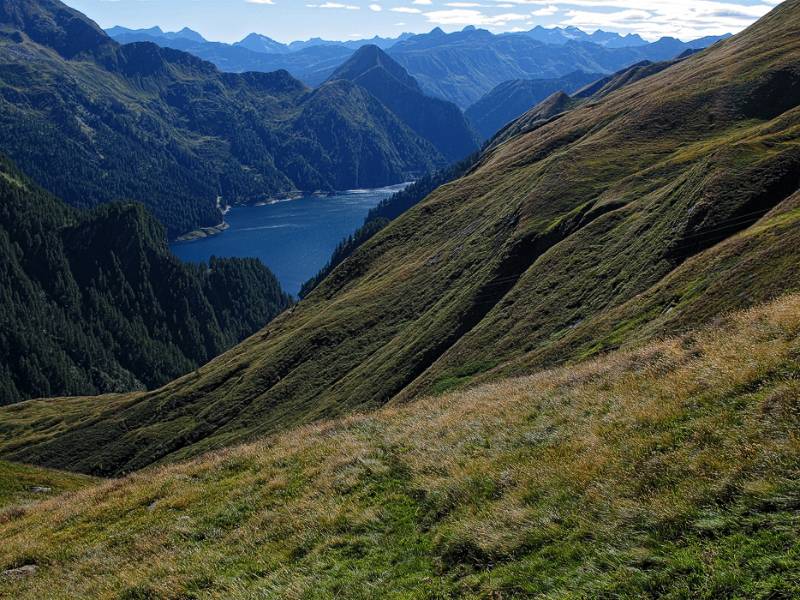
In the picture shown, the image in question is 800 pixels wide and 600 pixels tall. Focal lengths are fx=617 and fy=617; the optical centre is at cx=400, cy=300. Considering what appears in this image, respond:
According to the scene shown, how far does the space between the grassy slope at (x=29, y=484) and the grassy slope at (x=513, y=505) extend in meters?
14.6

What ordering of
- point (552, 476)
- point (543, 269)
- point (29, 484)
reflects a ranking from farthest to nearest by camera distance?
point (543, 269)
point (29, 484)
point (552, 476)

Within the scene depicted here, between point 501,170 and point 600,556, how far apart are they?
14690 cm

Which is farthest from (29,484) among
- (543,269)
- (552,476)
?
(543,269)

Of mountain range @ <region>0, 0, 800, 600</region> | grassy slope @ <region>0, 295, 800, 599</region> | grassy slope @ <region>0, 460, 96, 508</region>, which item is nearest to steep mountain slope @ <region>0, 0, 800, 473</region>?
mountain range @ <region>0, 0, 800, 600</region>

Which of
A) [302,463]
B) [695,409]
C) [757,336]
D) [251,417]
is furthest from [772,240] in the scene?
[251,417]

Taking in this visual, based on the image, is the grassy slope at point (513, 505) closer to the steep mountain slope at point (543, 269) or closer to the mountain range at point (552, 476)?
the mountain range at point (552, 476)

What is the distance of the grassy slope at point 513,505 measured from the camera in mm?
11922

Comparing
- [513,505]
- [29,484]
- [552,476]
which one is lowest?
[29,484]

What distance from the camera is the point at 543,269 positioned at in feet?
259

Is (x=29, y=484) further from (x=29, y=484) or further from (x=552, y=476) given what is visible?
(x=552, y=476)

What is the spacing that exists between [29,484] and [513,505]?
3980 centimetres

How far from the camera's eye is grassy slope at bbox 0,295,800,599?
11.9m

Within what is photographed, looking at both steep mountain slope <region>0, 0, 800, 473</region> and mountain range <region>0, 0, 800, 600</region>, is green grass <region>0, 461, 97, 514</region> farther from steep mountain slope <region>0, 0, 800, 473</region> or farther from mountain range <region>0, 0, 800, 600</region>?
steep mountain slope <region>0, 0, 800, 473</region>

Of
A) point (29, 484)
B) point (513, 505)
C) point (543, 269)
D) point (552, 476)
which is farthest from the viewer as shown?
point (543, 269)
